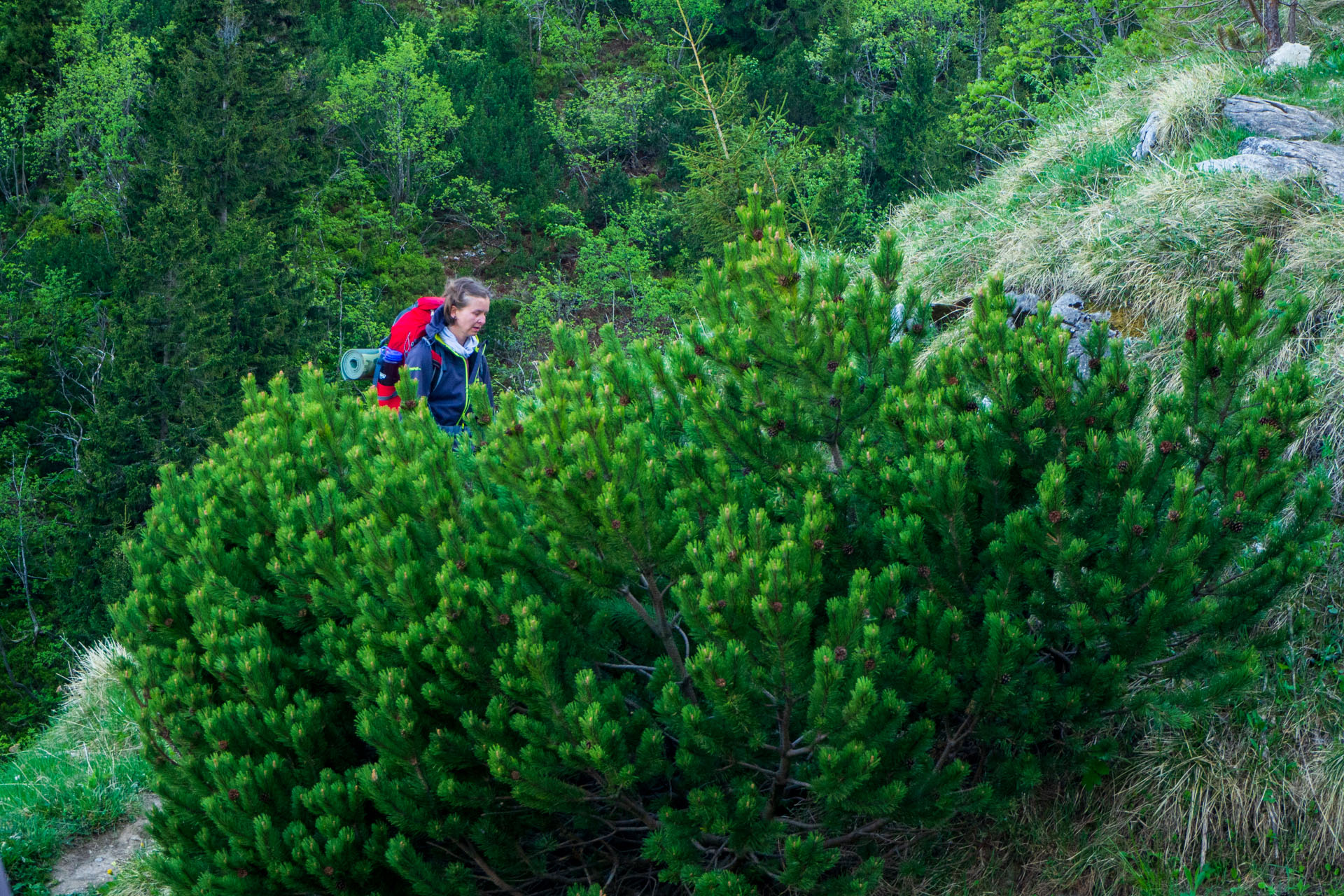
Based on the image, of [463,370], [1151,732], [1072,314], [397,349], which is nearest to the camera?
[1151,732]

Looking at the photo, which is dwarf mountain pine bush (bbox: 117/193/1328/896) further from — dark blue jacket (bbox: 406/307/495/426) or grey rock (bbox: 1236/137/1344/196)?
grey rock (bbox: 1236/137/1344/196)

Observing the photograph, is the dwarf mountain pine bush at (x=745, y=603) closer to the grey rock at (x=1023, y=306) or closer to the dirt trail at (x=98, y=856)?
the dirt trail at (x=98, y=856)

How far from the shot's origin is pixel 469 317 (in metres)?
5.68

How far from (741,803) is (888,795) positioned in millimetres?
462

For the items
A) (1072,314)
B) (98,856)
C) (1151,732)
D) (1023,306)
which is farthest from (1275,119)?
(98,856)

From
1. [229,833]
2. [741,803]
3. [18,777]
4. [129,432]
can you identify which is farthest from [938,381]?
[129,432]

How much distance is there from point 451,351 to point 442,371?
129mm

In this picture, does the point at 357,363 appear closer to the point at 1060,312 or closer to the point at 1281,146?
the point at 1060,312

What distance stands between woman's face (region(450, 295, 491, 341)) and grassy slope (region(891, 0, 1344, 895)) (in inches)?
122

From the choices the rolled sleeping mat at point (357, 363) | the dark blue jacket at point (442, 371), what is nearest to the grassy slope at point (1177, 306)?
the dark blue jacket at point (442, 371)

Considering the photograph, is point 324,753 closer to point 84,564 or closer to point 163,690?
point 163,690

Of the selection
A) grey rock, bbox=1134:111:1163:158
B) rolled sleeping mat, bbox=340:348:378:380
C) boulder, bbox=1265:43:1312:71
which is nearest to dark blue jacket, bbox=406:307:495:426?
rolled sleeping mat, bbox=340:348:378:380

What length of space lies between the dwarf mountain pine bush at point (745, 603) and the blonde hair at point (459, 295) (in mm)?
2003

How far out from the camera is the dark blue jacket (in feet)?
18.4
